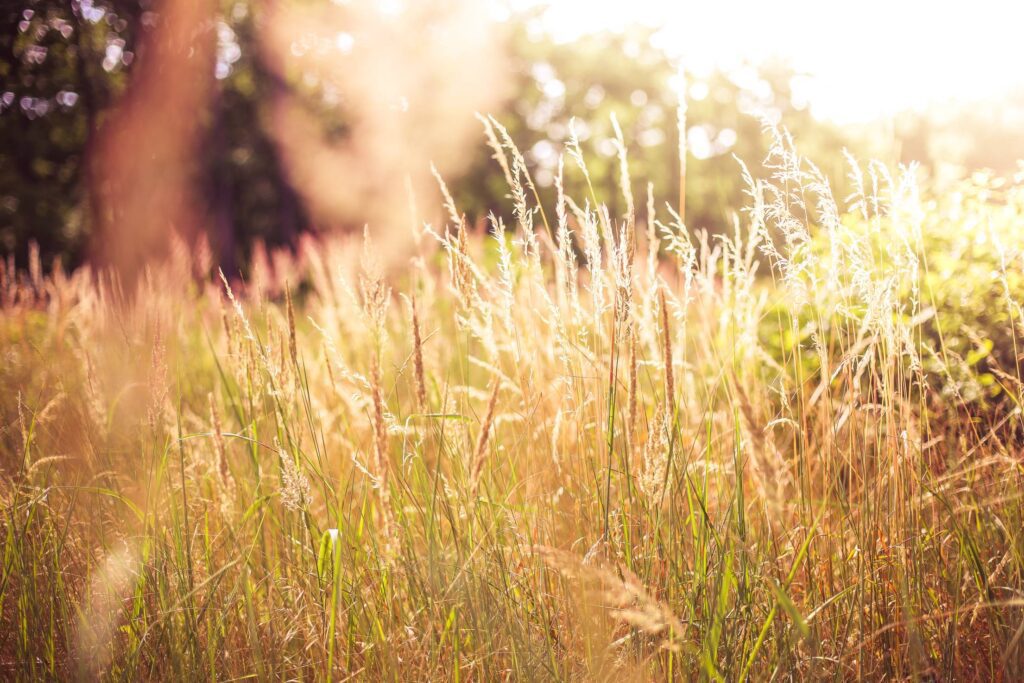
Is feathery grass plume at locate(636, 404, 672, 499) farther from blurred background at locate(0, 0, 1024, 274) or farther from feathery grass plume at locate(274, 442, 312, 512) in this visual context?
blurred background at locate(0, 0, 1024, 274)

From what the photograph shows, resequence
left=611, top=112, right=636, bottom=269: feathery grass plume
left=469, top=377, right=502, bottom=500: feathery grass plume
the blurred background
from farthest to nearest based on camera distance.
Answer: the blurred background → left=611, top=112, right=636, bottom=269: feathery grass plume → left=469, top=377, right=502, bottom=500: feathery grass plume

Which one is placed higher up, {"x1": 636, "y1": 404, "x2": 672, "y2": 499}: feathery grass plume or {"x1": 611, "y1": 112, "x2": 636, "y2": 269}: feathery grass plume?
{"x1": 611, "y1": 112, "x2": 636, "y2": 269}: feathery grass plume

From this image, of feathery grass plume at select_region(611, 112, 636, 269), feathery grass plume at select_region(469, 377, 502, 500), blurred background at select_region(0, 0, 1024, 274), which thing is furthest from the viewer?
blurred background at select_region(0, 0, 1024, 274)

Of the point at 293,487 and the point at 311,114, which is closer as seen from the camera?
the point at 293,487

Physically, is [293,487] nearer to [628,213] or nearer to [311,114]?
[628,213]

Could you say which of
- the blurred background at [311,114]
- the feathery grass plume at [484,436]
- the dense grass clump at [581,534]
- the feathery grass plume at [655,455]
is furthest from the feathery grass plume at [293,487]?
the blurred background at [311,114]

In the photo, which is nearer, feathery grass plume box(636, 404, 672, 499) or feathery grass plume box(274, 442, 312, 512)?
feathery grass plume box(636, 404, 672, 499)

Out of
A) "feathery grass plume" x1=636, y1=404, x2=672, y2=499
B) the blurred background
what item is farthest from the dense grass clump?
the blurred background

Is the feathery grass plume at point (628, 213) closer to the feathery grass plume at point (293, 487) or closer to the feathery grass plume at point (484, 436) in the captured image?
the feathery grass plume at point (484, 436)

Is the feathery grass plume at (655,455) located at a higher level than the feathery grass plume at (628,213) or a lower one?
lower

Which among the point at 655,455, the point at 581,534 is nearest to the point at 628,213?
the point at 655,455

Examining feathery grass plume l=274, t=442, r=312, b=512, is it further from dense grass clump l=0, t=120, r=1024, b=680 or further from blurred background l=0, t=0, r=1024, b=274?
blurred background l=0, t=0, r=1024, b=274

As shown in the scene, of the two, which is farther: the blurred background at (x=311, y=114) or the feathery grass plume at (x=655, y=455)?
the blurred background at (x=311, y=114)

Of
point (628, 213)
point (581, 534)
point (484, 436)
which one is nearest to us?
point (484, 436)
